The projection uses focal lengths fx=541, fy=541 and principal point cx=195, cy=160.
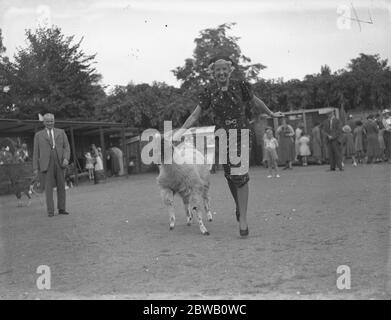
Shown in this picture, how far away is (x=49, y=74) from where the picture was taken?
839 inches

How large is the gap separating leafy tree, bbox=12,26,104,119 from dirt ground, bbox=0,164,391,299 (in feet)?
38.8

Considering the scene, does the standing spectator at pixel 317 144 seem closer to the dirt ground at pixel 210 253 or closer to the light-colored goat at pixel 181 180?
the dirt ground at pixel 210 253

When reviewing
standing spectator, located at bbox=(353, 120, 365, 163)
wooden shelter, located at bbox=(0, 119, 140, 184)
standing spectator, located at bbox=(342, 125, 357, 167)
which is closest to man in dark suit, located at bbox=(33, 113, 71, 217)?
wooden shelter, located at bbox=(0, 119, 140, 184)

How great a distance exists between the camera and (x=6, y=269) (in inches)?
230

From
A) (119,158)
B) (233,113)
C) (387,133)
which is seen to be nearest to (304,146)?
(387,133)

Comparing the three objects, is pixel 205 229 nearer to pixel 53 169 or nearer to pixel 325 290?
pixel 325 290

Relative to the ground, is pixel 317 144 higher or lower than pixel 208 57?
lower

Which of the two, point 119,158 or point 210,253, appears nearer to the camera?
point 210,253

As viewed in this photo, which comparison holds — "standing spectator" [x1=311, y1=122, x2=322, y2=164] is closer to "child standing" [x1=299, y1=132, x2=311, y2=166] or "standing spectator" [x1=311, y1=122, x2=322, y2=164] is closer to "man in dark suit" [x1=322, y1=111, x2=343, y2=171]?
"child standing" [x1=299, y1=132, x2=311, y2=166]

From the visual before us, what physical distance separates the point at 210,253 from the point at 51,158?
5982 mm

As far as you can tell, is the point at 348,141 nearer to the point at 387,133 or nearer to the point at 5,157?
the point at 387,133

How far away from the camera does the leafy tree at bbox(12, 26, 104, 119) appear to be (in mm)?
21062

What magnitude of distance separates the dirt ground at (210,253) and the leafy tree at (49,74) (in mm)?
11819
